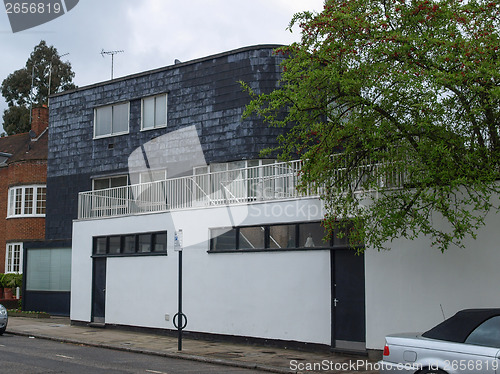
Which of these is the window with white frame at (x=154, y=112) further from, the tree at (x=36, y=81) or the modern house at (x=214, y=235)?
the tree at (x=36, y=81)

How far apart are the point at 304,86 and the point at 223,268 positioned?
21.3ft

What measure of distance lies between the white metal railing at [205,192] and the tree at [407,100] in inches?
44.8

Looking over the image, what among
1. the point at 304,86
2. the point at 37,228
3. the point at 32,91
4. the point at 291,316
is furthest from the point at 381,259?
the point at 32,91

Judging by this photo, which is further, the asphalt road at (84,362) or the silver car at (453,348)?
the asphalt road at (84,362)

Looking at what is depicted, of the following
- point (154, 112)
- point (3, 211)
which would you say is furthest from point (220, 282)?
point (3, 211)

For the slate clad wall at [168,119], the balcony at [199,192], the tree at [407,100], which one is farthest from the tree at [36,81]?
the tree at [407,100]

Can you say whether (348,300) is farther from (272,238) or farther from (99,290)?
(99,290)

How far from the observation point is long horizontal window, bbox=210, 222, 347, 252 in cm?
1503

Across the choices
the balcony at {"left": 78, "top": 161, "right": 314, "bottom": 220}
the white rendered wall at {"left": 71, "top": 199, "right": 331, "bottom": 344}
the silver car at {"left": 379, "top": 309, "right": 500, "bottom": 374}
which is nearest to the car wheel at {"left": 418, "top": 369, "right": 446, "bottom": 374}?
the silver car at {"left": 379, "top": 309, "right": 500, "bottom": 374}

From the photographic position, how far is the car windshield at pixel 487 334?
8.01 m

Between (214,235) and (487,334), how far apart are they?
10.1m

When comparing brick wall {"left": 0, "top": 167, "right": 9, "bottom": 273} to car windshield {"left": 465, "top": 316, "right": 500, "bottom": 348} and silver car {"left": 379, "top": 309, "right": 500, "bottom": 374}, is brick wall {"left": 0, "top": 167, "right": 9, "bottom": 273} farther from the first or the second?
car windshield {"left": 465, "top": 316, "right": 500, "bottom": 348}

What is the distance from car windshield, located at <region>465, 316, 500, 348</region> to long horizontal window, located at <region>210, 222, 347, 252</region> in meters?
6.16

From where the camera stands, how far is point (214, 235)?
56.9 ft
